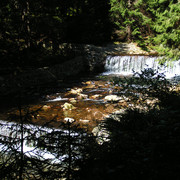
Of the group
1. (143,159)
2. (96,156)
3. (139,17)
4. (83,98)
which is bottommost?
(83,98)

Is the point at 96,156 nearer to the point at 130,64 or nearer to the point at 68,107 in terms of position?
the point at 68,107

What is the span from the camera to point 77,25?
1741 cm

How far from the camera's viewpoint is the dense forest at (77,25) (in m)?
10.9

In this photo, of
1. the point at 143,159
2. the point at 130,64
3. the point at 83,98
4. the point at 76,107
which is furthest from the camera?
the point at 130,64

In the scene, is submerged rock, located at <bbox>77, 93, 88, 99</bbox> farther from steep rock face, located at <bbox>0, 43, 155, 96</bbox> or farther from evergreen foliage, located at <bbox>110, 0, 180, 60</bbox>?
evergreen foliage, located at <bbox>110, 0, 180, 60</bbox>

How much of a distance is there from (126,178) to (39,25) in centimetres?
1293

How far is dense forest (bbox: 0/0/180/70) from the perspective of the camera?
1088 centimetres

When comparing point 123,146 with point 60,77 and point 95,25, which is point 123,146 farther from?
point 95,25

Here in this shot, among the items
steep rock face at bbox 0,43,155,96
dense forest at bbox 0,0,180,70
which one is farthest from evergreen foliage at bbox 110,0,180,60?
steep rock face at bbox 0,43,155,96

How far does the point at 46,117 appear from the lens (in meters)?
6.16

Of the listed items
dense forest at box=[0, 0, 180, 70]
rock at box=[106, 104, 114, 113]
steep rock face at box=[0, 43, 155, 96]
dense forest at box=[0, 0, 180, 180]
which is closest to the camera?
dense forest at box=[0, 0, 180, 180]

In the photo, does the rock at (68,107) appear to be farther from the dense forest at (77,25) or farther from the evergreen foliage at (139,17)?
the evergreen foliage at (139,17)

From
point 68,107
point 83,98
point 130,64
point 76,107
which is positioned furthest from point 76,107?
point 130,64

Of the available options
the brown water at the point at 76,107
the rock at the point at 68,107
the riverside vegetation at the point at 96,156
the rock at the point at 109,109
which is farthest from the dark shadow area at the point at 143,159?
the rock at the point at 68,107
